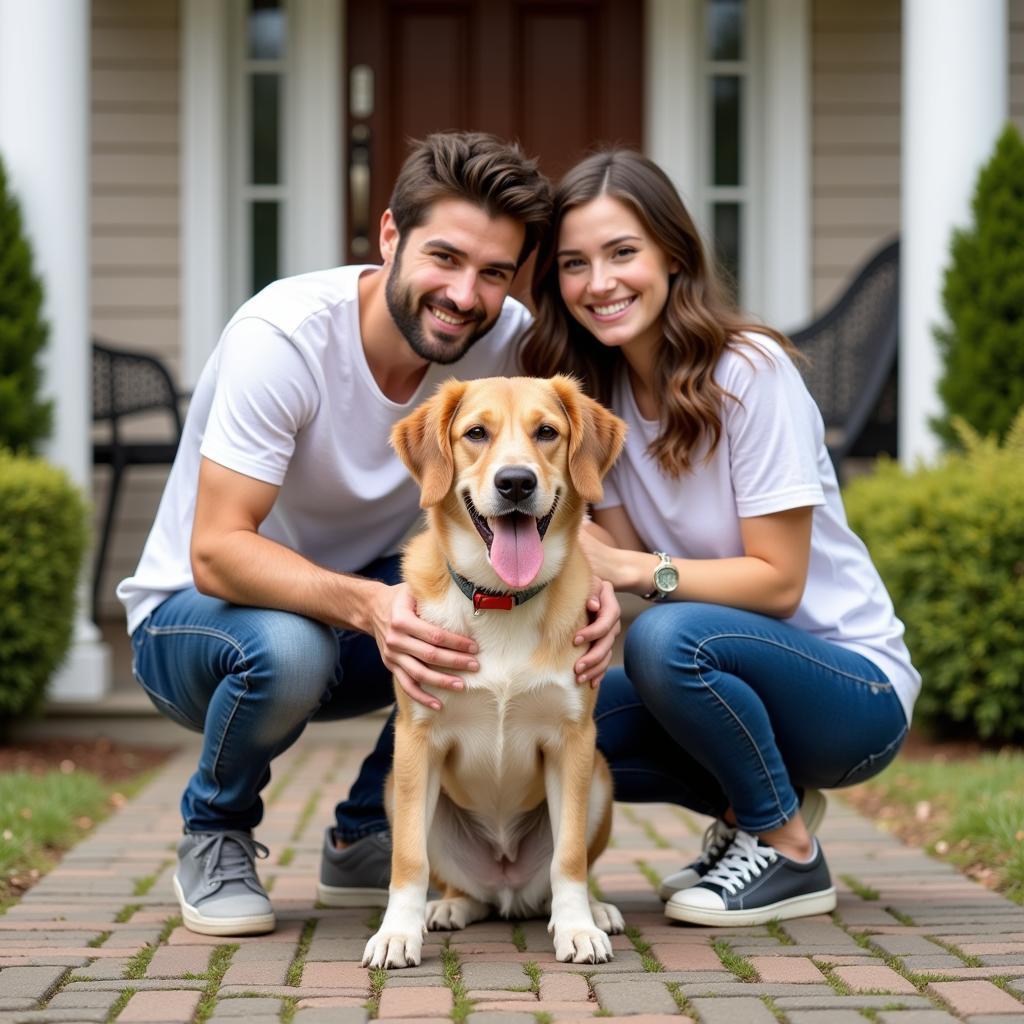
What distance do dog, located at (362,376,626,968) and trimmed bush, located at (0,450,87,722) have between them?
3.06m

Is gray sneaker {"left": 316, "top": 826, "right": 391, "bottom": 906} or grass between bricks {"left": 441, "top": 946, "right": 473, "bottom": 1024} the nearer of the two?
grass between bricks {"left": 441, "top": 946, "right": 473, "bottom": 1024}

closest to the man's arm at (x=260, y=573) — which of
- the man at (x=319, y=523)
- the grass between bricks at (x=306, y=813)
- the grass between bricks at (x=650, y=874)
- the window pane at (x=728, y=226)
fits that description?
the man at (x=319, y=523)

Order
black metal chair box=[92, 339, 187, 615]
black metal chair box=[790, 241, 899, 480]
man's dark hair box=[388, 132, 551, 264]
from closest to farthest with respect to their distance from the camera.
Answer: man's dark hair box=[388, 132, 551, 264]
black metal chair box=[92, 339, 187, 615]
black metal chair box=[790, 241, 899, 480]

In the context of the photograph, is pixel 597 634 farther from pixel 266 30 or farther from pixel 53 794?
pixel 266 30

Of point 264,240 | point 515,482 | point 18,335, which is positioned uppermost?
point 264,240

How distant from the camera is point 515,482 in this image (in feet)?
10.1

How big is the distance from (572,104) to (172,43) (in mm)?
2271

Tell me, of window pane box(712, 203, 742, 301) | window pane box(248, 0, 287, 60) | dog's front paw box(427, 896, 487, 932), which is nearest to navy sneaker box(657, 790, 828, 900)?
→ dog's front paw box(427, 896, 487, 932)

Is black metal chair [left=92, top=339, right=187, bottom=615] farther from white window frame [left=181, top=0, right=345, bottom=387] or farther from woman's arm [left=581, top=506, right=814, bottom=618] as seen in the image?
woman's arm [left=581, top=506, right=814, bottom=618]

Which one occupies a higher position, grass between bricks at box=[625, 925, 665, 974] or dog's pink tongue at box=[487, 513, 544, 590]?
dog's pink tongue at box=[487, 513, 544, 590]

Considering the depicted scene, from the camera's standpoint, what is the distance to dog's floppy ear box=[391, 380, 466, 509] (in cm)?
326

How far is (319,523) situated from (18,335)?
11.1 feet

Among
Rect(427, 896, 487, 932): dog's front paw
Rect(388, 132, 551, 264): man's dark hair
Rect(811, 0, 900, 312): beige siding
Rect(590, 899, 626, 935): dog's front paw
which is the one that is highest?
Rect(811, 0, 900, 312): beige siding

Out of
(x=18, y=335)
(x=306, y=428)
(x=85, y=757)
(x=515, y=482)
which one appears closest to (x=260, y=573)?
(x=306, y=428)
